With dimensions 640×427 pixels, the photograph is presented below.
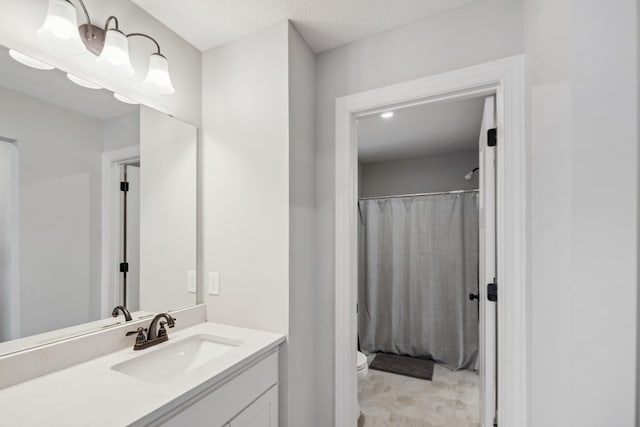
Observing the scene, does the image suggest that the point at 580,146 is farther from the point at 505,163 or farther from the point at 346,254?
the point at 346,254

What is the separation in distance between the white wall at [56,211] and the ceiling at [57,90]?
0.08ft

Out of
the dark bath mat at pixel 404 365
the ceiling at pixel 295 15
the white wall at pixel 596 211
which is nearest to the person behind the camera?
the white wall at pixel 596 211

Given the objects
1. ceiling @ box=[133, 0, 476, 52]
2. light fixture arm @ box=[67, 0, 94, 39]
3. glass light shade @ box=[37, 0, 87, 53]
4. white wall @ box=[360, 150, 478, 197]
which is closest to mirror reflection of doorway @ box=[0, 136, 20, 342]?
glass light shade @ box=[37, 0, 87, 53]

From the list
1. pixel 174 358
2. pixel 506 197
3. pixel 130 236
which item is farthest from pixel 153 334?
pixel 506 197

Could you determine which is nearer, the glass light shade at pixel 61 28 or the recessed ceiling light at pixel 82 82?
the glass light shade at pixel 61 28

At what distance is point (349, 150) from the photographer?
5.12ft

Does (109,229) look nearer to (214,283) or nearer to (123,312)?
(123,312)

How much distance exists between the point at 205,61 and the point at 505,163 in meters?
1.69

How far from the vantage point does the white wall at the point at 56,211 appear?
98 cm

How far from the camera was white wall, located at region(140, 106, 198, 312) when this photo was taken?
138 cm

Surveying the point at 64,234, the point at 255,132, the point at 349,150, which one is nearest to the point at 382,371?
the point at 349,150

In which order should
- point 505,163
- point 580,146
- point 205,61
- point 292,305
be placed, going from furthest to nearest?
point 205,61 → point 292,305 → point 505,163 → point 580,146

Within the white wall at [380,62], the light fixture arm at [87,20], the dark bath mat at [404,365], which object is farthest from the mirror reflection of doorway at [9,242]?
the dark bath mat at [404,365]

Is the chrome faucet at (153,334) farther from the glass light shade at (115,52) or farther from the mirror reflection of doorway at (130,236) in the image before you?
the glass light shade at (115,52)
